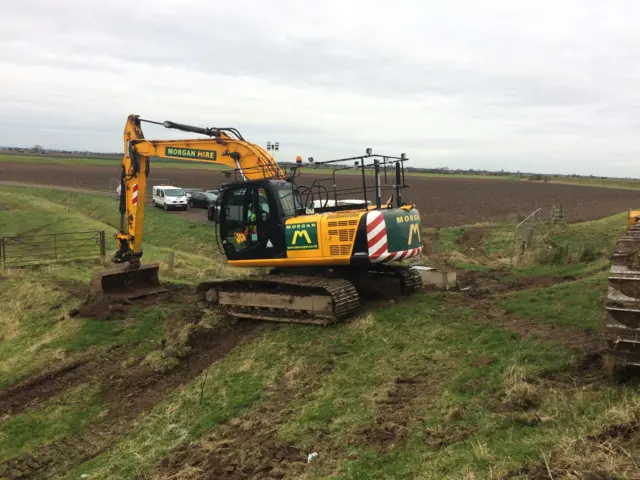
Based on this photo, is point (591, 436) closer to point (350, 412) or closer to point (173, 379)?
point (350, 412)

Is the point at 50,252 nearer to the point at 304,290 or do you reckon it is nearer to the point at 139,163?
the point at 139,163

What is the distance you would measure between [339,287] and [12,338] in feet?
28.1

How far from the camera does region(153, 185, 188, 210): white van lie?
37506 mm

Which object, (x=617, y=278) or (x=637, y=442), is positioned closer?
(x=637, y=442)

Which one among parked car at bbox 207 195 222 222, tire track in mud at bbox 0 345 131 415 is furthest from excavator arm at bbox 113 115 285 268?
tire track in mud at bbox 0 345 131 415

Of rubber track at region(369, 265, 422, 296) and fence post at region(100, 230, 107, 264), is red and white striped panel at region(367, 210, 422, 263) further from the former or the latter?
fence post at region(100, 230, 107, 264)

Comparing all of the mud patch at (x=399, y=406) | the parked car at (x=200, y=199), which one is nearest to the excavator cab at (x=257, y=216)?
the mud patch at (x=399, y=406)

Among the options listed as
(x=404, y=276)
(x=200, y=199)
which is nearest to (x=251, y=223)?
(x=404, y=276)

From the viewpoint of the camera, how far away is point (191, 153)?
13.5 m

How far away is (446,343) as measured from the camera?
8.16m

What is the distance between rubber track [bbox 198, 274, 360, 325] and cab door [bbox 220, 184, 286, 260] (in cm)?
61

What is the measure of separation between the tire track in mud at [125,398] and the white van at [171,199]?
27823 millimetres

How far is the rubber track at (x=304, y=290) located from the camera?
9961mm

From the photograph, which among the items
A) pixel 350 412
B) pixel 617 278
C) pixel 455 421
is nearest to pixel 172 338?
pixel 350 412
